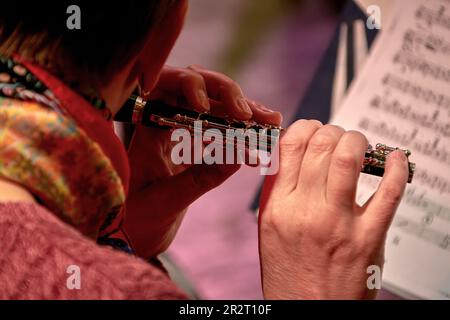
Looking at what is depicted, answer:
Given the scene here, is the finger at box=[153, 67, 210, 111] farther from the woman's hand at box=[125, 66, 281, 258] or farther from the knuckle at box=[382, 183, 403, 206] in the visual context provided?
the knuckle at box=[382, 183, 403, 206]

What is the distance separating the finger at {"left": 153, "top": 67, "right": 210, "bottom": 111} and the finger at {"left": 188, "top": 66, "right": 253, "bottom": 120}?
0.01 m

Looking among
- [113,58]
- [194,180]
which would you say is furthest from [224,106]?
[113,58]

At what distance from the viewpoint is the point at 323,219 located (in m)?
0.51

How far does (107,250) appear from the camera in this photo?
45 centimetres

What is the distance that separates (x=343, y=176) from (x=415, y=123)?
0.76 m

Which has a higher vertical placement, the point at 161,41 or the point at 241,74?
the point at 161,41

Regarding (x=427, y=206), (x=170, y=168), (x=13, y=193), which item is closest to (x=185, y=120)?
(x=170, y=168)

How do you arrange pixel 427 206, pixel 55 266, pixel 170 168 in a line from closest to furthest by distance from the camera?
pixel 55 266 → pixel 170 168 → pixel 427 206

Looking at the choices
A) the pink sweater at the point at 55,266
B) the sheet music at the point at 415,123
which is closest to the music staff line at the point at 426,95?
the sheet music at the point at 415,123

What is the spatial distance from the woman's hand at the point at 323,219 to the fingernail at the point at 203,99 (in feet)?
0.64

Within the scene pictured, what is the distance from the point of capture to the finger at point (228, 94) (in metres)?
Answer: 0.73

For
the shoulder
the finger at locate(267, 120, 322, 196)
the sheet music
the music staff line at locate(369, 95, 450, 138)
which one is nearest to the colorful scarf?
the shoulder

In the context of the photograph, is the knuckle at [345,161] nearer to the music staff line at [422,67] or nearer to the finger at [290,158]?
the finger at [290,158]

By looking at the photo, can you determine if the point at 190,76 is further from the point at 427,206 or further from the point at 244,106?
the point at 427,206
